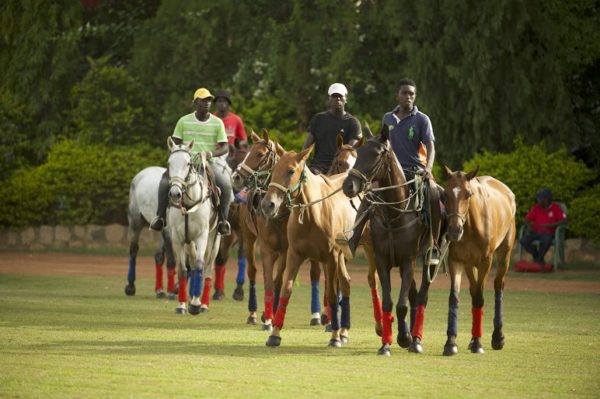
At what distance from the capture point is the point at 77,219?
3619cm

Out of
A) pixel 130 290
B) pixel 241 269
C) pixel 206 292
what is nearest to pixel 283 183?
pixel 206 292

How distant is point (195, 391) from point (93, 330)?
5387 millimetres

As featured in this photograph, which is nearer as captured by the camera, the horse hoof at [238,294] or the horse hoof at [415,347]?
the horse hoof at [415,347]

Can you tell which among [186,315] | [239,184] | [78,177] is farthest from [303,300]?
[78,177]

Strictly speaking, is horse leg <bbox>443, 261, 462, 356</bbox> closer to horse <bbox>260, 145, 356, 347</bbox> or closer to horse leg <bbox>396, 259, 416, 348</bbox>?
horse leg <bbox>396, 259, 416, 348</bbox>

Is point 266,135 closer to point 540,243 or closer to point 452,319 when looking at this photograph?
point 452,319

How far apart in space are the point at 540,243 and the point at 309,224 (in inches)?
555

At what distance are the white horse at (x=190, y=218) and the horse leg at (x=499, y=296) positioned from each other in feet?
15.7

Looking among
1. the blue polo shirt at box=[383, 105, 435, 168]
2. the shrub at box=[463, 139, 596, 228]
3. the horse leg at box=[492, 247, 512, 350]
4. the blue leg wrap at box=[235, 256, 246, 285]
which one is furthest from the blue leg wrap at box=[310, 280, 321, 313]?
the shrub at box=[463, 139, 596, 228]

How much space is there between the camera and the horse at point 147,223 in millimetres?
22094

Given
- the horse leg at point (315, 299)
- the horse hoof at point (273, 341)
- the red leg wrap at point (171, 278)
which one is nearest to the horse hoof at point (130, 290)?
the red leg wrap at point (171, 278)

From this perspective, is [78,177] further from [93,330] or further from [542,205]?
[93,330]

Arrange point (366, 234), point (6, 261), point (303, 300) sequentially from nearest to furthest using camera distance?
point (366, 234) → point (303, 300) → point (6, 261)

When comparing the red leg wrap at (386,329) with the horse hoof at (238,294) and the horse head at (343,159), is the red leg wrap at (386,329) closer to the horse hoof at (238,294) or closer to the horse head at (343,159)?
the horse head at (343,159)
